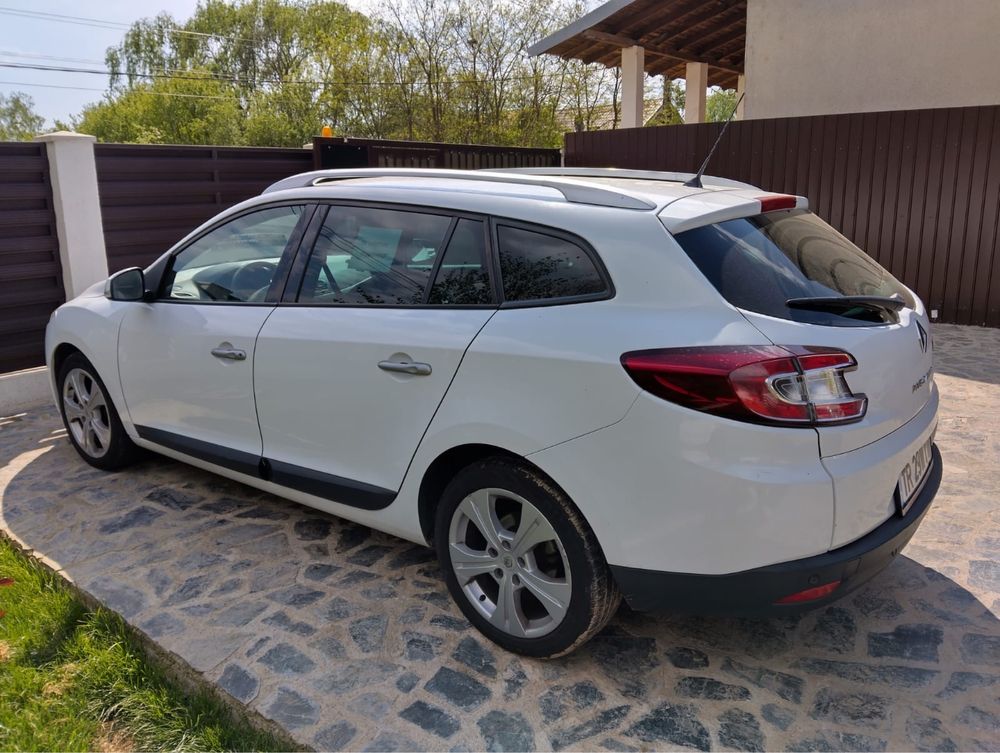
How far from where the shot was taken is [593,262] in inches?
105

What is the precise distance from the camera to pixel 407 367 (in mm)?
2988

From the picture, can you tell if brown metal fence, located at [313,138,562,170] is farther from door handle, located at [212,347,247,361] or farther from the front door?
door handle, located at [212,347,247,361]

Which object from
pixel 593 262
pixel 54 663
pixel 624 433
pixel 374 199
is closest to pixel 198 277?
pixel 374 199

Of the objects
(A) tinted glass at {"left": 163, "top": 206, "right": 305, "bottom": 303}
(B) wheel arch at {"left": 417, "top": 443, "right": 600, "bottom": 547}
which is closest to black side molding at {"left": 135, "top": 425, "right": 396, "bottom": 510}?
(B) wheel arch at {"left": 417, "top": 443, "right": 600, "bottom": 547}

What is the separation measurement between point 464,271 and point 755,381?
1175mm

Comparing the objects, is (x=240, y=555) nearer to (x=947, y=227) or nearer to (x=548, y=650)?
(x=548, y=650)

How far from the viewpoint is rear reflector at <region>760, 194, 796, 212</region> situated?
118 inches

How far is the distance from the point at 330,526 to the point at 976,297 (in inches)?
299

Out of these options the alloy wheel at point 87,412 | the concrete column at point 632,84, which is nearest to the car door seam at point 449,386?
the alloy wheel at point 87,412

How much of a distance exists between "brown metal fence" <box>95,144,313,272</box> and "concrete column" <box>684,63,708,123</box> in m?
10.3

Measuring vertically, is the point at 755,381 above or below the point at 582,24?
below

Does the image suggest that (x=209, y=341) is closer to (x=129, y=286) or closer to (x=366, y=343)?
(x=129, y=286)

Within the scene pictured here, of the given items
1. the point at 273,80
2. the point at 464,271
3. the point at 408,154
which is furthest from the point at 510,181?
the point at 273,80

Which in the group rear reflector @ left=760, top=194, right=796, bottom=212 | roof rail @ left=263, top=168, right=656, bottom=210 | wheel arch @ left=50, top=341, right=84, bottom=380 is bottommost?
wheel arch @ left=50, top=341, right=84, bottom=380
